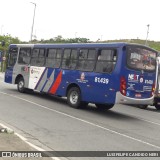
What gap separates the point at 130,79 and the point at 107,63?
1109mm

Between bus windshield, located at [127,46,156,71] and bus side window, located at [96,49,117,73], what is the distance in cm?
59

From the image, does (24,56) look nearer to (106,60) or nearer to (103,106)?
(103,106)

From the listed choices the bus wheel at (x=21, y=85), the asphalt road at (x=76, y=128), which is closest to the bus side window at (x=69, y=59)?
the asphalt road at (x=76, y=128)

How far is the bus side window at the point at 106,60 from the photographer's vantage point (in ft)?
47.0

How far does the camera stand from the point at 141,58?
48.0 feet

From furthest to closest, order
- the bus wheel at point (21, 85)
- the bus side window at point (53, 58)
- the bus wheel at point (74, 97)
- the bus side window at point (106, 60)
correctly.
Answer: the bus wheel at point (21, 85) → the bus side window at point (53, 58) → the bus wheel at point (74, 97) → the bus side window at point (106, 60)

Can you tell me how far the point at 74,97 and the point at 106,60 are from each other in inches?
94.9

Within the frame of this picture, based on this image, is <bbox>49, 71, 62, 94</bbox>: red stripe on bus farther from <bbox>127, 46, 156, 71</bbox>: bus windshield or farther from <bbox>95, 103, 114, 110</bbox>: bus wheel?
<bbox>127, 46, 156, 71</bbox>: bus windshield

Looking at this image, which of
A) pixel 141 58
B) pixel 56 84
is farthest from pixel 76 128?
pixel 56 84

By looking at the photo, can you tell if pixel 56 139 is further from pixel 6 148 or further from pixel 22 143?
pixel 6 148

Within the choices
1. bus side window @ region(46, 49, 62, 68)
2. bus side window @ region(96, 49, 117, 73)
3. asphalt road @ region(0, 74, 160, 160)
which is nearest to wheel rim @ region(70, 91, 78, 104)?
asphalt road @ region(0, 74, 160, 160)

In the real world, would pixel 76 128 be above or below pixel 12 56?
below

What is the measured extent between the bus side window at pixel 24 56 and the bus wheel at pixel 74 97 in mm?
4522

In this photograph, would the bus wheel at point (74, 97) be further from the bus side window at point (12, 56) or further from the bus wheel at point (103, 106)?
the bus side window at point (12, 56)
